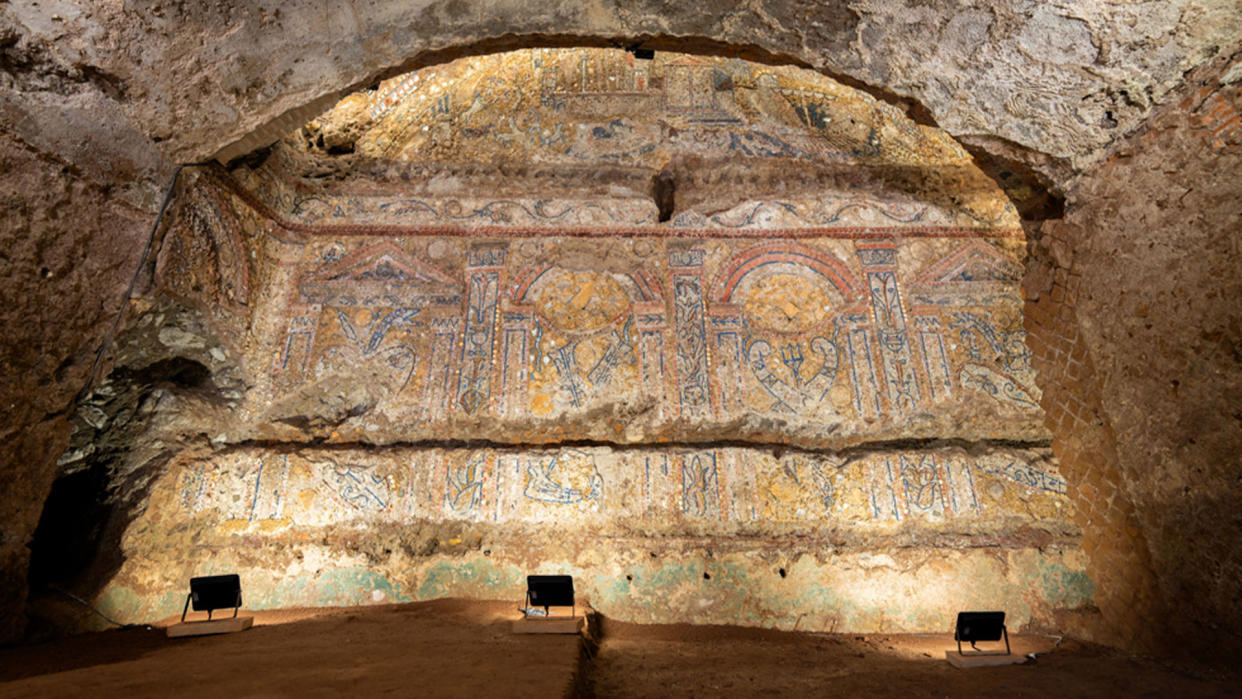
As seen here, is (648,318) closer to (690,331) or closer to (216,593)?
(690,331)

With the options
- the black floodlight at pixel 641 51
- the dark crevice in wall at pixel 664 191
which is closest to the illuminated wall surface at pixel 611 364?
the dark crevice in wall at pixel 664 191

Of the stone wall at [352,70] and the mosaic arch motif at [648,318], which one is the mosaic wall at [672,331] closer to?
the mosaic arch motif at [648,318]

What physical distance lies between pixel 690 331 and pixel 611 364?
0.60m

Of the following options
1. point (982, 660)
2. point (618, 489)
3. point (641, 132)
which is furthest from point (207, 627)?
point (641, 132)

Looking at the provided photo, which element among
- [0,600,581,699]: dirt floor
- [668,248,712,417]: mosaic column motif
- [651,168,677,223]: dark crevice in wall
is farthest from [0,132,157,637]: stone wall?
[651,168,677,223]: dark crevice in wall

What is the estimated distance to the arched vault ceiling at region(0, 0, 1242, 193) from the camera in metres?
2.56

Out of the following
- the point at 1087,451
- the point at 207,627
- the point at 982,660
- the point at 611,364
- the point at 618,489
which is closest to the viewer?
Result: the point at 982,660

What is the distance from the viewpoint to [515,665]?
2396 mm

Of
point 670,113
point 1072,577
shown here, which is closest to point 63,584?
point 670,113

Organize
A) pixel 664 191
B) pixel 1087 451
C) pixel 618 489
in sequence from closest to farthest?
1. pixel 1087 451
2. pixel 618 489
3. pixel 664 191

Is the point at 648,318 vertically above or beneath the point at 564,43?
beneath

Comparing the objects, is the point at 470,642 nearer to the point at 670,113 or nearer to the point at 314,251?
the point at 314,251

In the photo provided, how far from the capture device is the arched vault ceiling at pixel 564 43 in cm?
256

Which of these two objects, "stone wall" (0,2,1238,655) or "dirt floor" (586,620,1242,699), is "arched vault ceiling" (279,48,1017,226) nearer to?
"stone wall" (0,2,1238,655)
